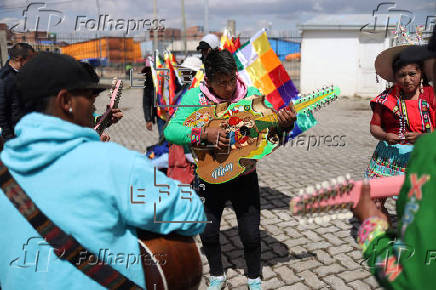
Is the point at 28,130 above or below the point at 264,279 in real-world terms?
above

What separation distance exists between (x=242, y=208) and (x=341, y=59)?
52.5 ft

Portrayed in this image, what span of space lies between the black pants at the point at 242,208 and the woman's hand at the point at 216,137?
31 cm

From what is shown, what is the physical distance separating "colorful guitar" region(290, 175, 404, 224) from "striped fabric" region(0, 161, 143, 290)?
2.72 ft

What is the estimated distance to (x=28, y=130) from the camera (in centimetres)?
141

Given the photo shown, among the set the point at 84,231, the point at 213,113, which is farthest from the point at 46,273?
the point at 213,113

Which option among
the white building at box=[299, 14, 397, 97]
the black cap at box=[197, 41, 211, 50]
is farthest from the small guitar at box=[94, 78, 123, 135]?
the white building at box=[299, 14, 397, 97]

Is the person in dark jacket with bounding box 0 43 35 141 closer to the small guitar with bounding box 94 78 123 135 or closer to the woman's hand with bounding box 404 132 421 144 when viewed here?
the small guitar with bounding box 94 78 123 135

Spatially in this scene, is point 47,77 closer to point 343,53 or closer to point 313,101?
point 313,101

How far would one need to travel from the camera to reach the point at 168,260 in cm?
160

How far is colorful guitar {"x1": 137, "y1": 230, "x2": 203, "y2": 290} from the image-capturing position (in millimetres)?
1551

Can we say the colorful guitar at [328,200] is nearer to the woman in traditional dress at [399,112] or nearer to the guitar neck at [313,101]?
the guitar neck at [313,101]

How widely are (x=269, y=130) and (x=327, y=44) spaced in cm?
1583

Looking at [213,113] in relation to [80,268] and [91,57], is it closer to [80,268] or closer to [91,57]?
[80,268]

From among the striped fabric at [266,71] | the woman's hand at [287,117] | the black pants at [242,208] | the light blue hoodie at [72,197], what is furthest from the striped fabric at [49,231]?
the striped fabric at [266,71]
